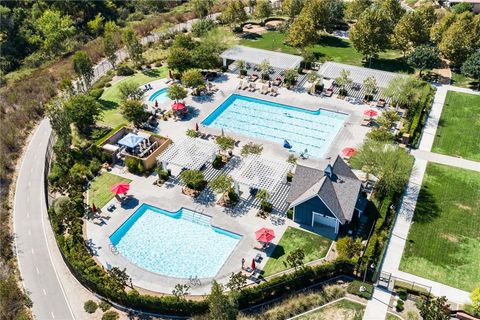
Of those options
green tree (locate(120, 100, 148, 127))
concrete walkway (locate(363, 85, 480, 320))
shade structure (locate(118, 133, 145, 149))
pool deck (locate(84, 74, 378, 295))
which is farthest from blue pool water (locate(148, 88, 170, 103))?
concrete walkway (locate(363, 85, 480, 320))

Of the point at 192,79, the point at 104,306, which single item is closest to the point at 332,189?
the point at 104,306

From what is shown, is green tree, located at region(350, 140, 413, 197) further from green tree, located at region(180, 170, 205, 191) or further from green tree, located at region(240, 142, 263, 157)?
green tree, located at region(180, 170, 205, 191)

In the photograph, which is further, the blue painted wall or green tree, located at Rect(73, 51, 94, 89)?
green tree, located at Rect(73, 51, 94, 89)

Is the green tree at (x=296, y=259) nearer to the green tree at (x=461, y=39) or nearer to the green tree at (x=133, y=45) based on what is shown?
the green tree at (x=461, y=39)

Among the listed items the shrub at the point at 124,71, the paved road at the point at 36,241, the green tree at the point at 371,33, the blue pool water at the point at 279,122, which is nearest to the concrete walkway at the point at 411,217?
the blue pool water at the point at 279,122

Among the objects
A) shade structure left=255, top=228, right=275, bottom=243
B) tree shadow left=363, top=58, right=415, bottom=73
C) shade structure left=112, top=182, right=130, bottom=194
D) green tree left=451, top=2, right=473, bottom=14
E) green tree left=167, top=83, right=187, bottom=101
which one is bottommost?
tree shadow left=363, top=58, right=415, bottom=73

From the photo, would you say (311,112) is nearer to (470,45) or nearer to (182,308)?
(470,45)
